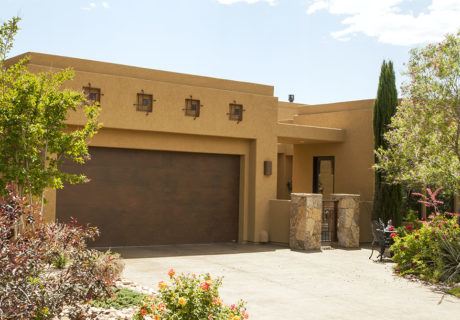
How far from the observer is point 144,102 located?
15203 mm

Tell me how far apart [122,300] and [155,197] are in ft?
24.7

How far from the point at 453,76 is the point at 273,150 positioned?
6.36 m

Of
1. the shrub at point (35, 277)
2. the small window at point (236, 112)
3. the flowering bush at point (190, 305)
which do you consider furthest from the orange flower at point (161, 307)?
the small window at point (236, 112)

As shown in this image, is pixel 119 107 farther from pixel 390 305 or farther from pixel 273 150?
pixel 390 305

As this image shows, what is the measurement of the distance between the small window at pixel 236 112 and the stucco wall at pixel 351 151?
4555 mm

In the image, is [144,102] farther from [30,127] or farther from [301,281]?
[301,281]

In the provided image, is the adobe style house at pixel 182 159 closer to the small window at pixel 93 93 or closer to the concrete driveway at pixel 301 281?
the small window at pixel 93 93

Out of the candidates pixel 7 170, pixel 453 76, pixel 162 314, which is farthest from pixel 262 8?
pixel 162 314

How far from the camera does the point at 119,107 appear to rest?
14766 mm

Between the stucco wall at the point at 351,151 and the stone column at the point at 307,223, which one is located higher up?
the stucco wall at the point at 351,151

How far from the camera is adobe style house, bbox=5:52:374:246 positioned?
48.3 ft

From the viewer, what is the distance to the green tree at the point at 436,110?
12719mm

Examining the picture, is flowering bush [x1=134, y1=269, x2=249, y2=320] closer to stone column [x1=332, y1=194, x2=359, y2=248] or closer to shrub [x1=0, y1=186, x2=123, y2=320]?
shrub [x1=0, y1=186, x2=123, y2=320]

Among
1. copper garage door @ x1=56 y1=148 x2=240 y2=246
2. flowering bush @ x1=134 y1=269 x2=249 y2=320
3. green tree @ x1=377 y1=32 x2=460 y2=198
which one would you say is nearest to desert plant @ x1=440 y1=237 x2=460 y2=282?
green tree @ x1=377 y1=32 x2=460 y2=198
